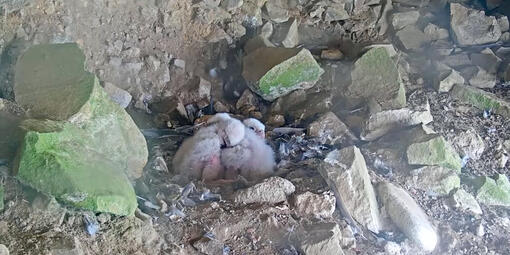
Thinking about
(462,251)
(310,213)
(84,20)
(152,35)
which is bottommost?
(462,251)

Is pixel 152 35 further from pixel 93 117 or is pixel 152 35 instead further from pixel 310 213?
pixel 310 213

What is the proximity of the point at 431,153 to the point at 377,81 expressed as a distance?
2.65ft

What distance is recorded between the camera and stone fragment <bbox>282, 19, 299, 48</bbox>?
12.3 feet

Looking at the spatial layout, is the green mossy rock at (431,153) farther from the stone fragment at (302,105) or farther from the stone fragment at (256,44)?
the stone fragment at (256,44)

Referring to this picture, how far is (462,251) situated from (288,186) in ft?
2.60

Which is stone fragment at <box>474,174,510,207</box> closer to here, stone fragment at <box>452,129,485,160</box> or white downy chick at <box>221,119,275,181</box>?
stone fragment at <box>452,129,485,160</box>

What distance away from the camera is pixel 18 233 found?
1898 millimetres

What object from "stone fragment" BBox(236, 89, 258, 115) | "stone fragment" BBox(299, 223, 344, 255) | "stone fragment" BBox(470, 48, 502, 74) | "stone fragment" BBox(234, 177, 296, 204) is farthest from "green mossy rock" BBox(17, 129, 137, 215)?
"stone fragment" BBox(470, 48, 502, 74)

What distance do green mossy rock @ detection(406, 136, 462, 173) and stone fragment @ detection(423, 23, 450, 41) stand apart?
1488mm

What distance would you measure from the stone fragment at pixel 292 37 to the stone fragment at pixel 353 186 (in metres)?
1.33

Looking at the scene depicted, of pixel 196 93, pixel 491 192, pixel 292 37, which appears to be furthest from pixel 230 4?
pixel 491 192

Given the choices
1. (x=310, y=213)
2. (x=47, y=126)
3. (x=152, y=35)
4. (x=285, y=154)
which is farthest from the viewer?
(x=152, y=35)

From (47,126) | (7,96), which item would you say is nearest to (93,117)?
(47,126)

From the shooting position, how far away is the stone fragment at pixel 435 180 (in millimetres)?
2764
